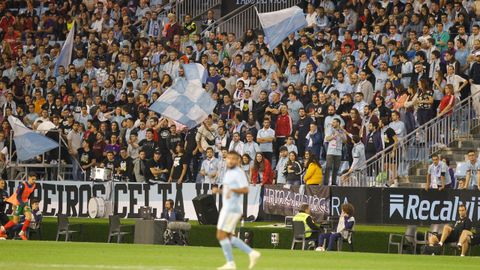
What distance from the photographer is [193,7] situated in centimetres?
4631

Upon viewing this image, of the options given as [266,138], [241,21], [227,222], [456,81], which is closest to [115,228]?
[266,138]

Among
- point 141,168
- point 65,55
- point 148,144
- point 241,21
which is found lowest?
point 141,168

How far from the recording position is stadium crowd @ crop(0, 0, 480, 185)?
34.0m

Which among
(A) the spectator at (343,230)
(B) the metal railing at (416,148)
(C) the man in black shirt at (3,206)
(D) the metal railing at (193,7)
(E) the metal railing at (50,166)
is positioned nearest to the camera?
(A) the spectator at (343,230)

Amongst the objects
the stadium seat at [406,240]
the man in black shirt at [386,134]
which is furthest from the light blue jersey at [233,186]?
the man in black shirt at [386,134]

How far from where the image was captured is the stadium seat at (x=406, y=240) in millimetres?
30047

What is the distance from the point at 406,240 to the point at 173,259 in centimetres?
870

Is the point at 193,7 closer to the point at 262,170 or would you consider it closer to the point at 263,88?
the point at 263,88

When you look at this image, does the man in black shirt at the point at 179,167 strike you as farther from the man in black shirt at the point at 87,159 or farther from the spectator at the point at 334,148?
the spectator at the point at 334,148

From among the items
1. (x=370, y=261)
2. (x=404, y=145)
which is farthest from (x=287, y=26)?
(x=370, y=261)

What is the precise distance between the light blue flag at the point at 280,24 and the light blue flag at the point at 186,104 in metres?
3.17

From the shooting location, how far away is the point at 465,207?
101 feet

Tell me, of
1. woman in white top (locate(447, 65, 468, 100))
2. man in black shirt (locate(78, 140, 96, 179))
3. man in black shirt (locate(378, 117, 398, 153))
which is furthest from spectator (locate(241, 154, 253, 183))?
man in black shirt (locate(78, 140, 96, 179))

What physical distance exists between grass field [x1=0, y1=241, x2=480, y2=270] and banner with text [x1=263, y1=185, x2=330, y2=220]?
16.1ft
